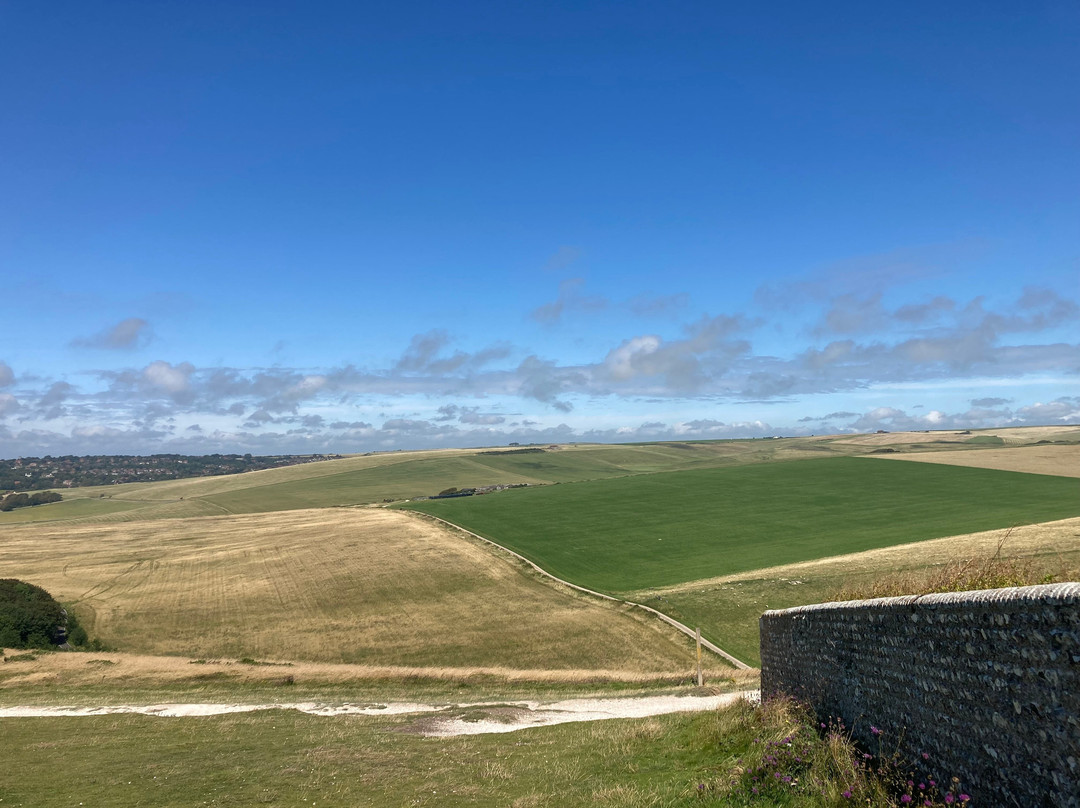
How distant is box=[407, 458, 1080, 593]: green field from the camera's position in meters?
48.1

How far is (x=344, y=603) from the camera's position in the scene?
4106cm

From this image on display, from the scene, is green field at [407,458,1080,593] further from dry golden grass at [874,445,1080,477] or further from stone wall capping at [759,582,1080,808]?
stone wall capping at [759,582,1080,808]

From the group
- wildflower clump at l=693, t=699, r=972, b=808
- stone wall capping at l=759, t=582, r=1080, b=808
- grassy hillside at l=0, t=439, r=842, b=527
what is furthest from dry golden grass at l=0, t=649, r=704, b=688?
grassy hillside at l=0, t=439, r=842, b=527

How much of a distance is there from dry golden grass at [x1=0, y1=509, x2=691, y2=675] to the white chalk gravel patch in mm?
7200

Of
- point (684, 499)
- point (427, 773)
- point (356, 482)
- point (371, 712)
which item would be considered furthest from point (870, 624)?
point (356, 482)

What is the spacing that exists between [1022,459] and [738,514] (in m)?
54.4

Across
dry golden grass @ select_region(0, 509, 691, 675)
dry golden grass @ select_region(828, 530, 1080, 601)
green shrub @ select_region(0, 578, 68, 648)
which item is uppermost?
dry golden grass @ select_region(828, 530, 1080, 601)

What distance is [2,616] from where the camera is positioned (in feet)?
111

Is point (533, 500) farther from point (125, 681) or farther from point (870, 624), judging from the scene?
point (870, 624)

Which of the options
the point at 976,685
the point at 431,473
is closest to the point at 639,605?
the point at 976,685

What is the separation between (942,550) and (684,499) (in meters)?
36.2

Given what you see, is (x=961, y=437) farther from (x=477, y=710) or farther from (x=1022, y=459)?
(x=477, y=710)

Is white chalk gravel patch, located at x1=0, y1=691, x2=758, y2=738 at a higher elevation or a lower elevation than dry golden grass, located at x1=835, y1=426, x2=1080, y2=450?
lower

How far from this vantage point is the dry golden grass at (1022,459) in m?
80.6
